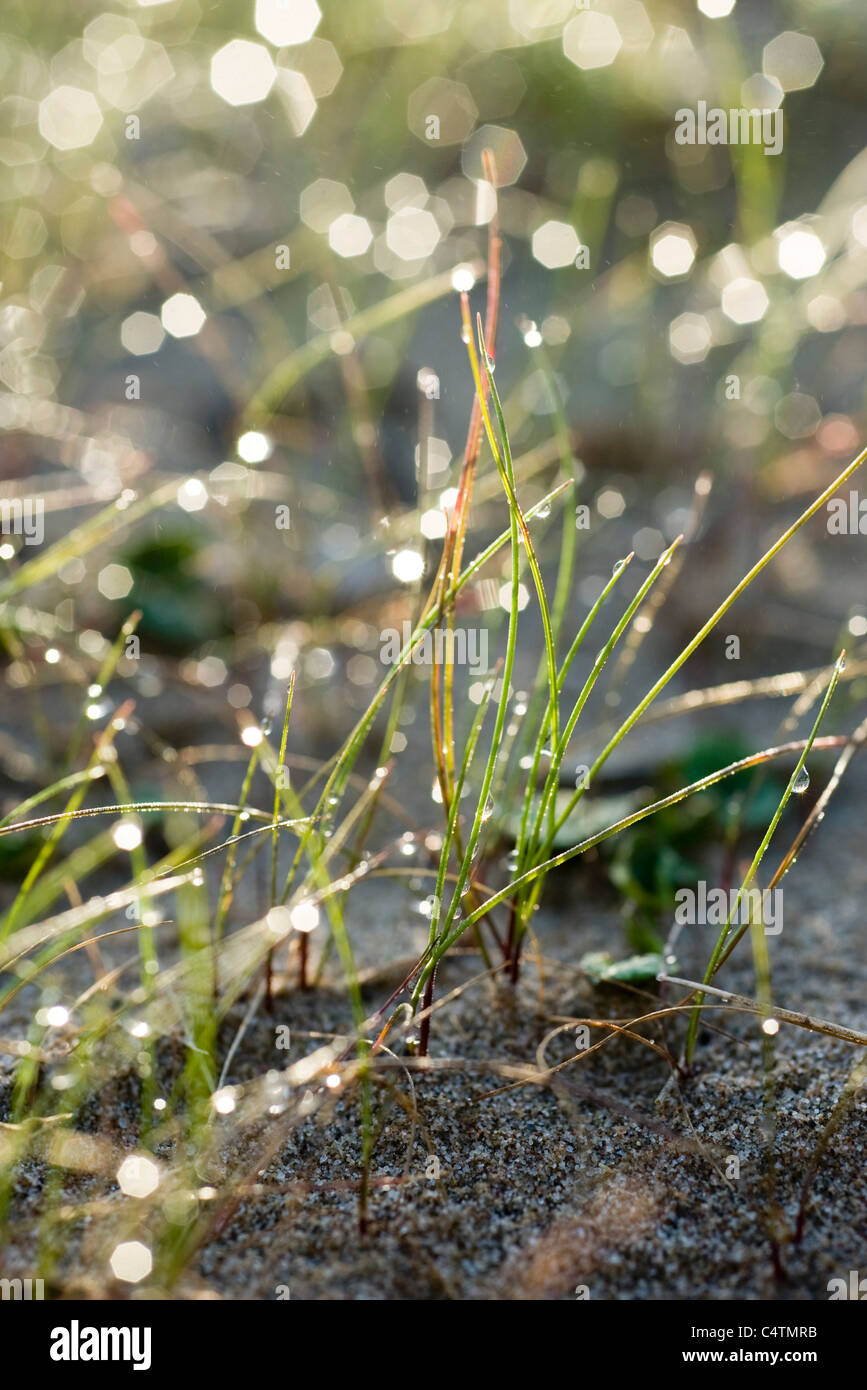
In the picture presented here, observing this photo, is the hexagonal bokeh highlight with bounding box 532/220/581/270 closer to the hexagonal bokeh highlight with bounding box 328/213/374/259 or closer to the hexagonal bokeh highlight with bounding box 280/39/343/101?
the hexagonal bokeh highlight with bounding box 328/213/374/259

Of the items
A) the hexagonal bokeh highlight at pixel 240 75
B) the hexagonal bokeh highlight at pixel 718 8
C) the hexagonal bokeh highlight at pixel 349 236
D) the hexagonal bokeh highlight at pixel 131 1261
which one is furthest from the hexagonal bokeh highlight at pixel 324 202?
the hexagonal bokeh highlight at pixel 131 1261

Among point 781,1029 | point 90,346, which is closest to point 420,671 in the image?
point 781,1029

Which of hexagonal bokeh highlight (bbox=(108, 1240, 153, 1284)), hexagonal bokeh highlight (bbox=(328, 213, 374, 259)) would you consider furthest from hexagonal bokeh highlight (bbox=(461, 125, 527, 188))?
hexagonal bokeh highlight (bbox=(108, 1240, 153, 1284))

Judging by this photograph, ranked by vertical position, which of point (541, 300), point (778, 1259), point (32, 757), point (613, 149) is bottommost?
point (778, 1259)

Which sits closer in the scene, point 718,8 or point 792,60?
point 718,8

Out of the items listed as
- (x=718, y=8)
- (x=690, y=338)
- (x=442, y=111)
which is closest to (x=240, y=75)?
(x=442, y=111)

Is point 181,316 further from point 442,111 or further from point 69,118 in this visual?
point 442,111

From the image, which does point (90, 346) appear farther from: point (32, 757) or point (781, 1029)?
point (781, 1029)

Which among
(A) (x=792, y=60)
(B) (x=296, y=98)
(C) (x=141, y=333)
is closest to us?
(C) (x=141, y=333)
